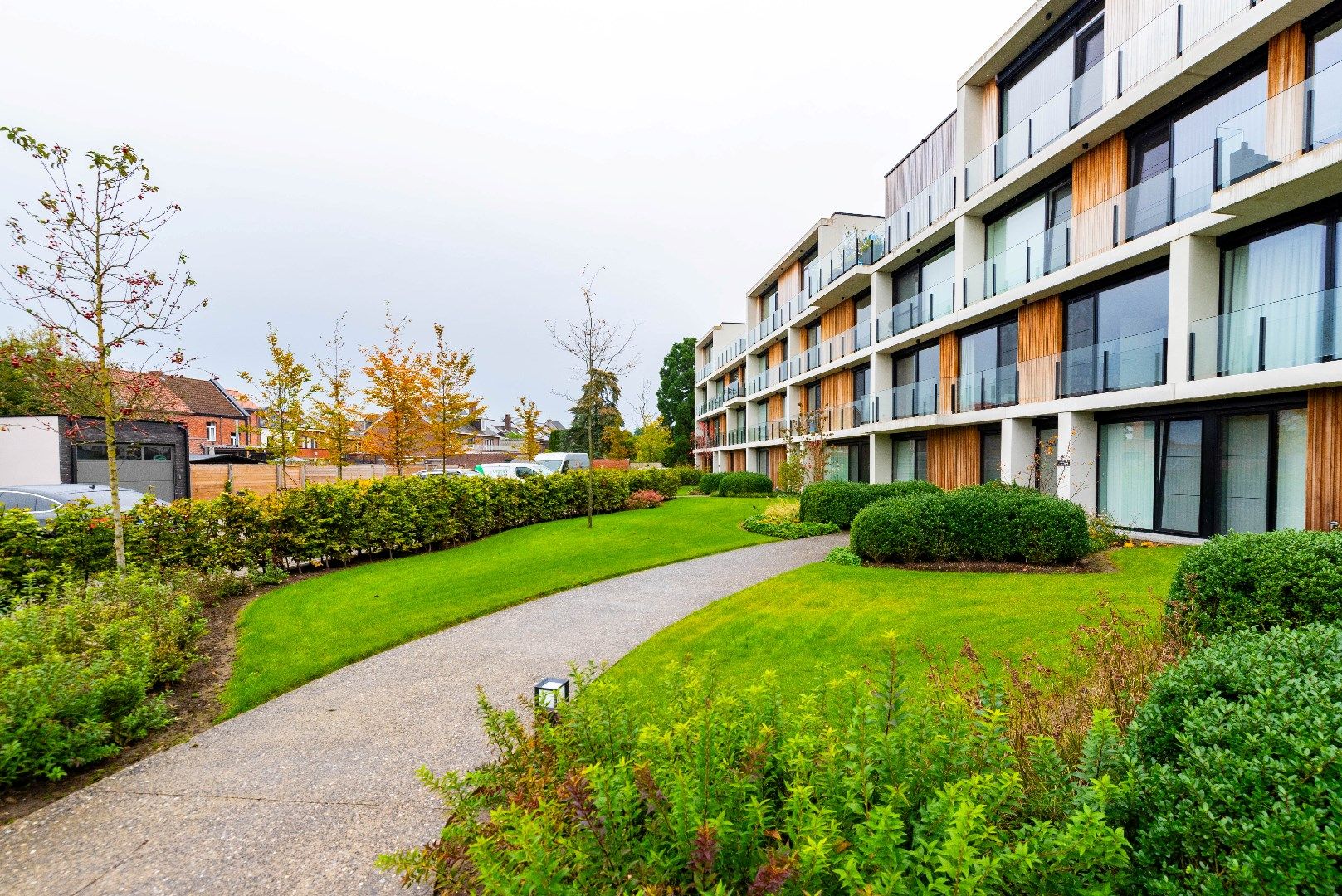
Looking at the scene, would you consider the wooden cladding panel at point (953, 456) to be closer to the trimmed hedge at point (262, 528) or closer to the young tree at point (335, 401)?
the trimmed hedge at point (262, 528)

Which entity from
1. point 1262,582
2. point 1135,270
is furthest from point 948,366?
point 1262,582

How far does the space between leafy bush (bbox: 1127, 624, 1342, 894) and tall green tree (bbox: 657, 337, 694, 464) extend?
2503 inches

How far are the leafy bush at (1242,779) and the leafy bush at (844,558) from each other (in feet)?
25.7

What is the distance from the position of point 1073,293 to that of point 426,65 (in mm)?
16357

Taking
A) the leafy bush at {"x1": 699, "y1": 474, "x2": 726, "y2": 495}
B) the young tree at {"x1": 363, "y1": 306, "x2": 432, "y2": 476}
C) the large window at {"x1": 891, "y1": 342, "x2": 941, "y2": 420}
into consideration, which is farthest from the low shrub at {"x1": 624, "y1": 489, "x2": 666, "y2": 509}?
the large window at {"x1": 891, "y1": 342, "x2": 941, "y2": 420}

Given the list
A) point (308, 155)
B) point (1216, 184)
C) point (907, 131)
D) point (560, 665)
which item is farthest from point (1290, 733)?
point (907, 131)

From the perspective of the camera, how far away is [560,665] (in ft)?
19.1

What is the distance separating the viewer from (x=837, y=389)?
996 inches

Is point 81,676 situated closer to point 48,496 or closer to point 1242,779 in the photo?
point 1242,779

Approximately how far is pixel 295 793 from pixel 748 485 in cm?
2632

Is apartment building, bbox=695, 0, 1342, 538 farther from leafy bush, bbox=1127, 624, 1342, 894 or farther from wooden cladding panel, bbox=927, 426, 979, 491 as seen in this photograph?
leafy bush, bbox=1127, 624, 1342, 894

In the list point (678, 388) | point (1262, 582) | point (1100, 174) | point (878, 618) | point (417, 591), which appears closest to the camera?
point (1262, 582)

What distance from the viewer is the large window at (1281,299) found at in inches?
349

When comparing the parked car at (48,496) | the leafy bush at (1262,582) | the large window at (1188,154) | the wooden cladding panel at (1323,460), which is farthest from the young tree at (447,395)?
the wooden cladding panel at (1323,460)
